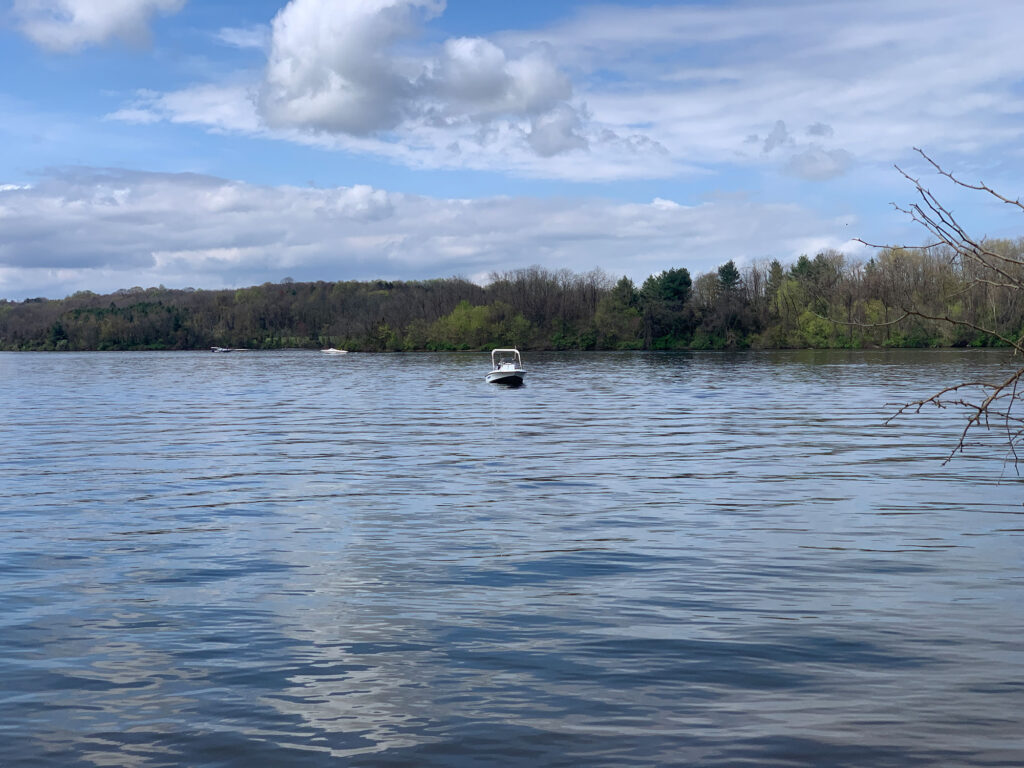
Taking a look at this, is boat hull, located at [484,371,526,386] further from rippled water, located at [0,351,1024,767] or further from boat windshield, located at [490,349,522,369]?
rippled water, located at [0,351,1024,767]

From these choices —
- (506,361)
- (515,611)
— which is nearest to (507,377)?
(506,361)

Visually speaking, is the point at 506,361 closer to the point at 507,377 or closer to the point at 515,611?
the point at 507,377

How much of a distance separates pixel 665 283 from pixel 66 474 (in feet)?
505

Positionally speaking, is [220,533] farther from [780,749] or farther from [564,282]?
[564,282]

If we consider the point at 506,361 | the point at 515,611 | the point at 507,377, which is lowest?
the point at 515,611

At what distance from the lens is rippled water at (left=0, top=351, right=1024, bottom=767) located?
25.5 ft

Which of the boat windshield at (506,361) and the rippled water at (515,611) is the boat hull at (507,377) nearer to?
the boat windshield at (506,361)

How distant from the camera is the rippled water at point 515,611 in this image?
777 cm

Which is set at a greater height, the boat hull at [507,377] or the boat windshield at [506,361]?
the boat windshield at [506,361]

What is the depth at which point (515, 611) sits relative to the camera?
11.3 m

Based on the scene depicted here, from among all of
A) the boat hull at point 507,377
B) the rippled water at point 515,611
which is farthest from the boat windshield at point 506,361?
the rippled water at point 515,611

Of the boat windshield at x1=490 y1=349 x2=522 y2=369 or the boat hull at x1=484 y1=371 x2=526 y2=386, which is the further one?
the boat windshield at x1=490 y1=349 x2=522 y2=369

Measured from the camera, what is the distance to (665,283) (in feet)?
566

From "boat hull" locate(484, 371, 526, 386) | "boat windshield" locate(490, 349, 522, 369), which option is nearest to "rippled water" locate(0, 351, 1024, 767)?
"boat hull" locate(484, 371, 526, 386)
